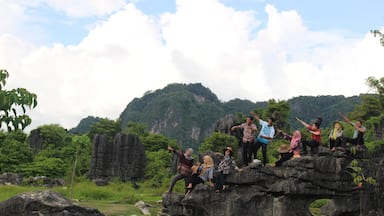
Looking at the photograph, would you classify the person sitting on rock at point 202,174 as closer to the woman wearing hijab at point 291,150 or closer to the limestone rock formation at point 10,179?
the woman wearing hijab at point 291,150

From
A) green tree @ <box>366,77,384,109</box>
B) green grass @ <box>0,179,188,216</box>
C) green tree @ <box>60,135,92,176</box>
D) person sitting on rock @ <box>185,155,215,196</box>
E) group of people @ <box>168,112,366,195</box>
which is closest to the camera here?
group of people @ <box>168,112,366,195</box>

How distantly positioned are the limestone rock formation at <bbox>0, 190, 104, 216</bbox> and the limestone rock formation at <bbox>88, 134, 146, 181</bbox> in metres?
33.5

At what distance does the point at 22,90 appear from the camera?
37.5 ft

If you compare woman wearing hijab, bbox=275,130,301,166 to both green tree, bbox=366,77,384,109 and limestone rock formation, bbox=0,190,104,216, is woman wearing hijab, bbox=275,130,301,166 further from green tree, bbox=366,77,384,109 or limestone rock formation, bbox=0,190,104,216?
green tree, bbox=366,77,384,109

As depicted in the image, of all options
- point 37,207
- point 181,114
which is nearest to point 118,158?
point 37,207

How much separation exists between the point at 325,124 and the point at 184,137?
40204 mm

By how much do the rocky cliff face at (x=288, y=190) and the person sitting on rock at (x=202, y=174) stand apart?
0.22 m

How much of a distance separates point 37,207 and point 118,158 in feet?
114

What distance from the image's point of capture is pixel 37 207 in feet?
40.0

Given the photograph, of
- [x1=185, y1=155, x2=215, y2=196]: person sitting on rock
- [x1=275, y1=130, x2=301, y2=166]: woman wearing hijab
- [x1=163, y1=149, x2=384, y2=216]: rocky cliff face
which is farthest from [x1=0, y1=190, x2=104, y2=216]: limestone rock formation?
[x1=275, y1=130, x2=301, y2=166]: woman wearing hijab

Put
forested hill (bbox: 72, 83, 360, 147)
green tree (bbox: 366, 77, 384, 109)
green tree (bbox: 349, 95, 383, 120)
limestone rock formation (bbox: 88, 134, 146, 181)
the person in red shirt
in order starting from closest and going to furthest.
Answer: the person in red shirt < green tree (bbox: 366, 77, 384, 109) < limestone rock formation (bbox: 88, 134, 146, 181) < green tree (bbox: 349, 95, 383, 120) < forested hill (bbox: 72, 83, 360, 147)

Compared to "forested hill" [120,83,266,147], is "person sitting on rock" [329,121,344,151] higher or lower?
lower

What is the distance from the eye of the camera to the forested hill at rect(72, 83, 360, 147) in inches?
5399

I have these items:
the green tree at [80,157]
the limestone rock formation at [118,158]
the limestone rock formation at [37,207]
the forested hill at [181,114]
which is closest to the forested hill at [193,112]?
the forested hill at [181,114]
